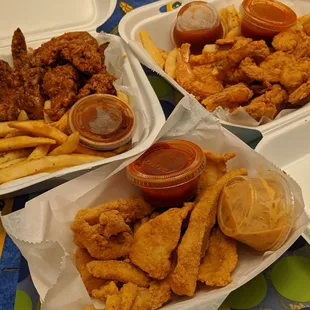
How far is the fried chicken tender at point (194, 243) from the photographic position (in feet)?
4.15

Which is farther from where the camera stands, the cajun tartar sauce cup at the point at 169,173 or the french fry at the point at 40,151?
the french fry at the point at 40,151

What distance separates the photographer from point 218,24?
229 cm

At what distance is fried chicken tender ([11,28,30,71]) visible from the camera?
204 centimetres

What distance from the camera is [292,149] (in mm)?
1816

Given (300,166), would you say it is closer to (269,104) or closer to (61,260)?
(269,104)

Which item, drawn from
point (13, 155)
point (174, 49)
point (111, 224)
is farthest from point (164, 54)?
point (111, 224)

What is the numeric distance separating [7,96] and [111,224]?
0.90 metres

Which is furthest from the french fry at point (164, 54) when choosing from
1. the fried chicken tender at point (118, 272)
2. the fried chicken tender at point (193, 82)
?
the fried chicken tender at point (118, 272)

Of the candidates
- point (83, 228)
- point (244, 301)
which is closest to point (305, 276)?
point (244, 301)

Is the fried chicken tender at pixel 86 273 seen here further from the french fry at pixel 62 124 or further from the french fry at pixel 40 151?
the french fry at pixel 62 124

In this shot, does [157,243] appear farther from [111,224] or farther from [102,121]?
[102,121]

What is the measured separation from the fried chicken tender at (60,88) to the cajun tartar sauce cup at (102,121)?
0.06 m

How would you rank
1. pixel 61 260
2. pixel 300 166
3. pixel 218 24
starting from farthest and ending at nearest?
pixel 218 24 → pixel 300 166 → pixel 61 260

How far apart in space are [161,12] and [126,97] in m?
0.66
